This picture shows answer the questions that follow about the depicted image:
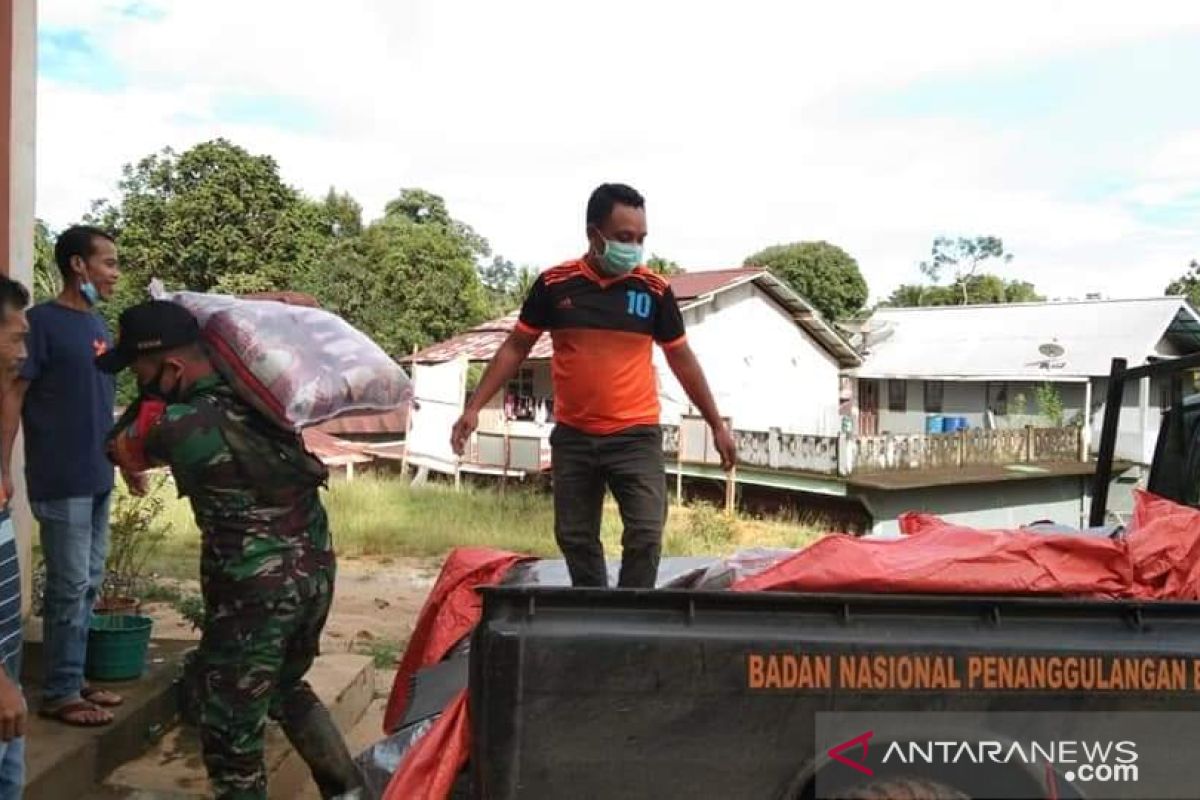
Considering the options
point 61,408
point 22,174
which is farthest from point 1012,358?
point 61,408

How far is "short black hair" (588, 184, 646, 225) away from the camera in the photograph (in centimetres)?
331

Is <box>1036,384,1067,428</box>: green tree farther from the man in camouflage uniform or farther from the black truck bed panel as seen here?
the man in camouflage uniform

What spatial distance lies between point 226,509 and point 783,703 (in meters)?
1.52

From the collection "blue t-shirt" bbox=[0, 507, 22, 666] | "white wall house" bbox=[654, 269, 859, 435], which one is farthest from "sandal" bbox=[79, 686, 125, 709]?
"white wall house" bbox=[654, 269, 859, 435]

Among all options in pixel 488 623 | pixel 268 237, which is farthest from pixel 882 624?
pixel 268 237

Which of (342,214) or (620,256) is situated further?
(342,214)

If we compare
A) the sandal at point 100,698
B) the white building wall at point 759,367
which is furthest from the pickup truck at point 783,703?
the white building wall at point 759,367

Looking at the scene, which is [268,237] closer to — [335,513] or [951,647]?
[335,513]

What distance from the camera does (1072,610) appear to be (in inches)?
84.8

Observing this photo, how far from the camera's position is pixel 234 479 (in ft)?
8.61

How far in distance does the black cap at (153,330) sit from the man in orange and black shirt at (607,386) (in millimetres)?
1177

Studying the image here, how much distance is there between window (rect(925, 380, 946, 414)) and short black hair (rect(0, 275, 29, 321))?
26507 millimetres

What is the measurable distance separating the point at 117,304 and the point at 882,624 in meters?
23.9

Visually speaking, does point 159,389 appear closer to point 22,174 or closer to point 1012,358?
point 22,174
